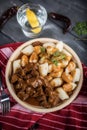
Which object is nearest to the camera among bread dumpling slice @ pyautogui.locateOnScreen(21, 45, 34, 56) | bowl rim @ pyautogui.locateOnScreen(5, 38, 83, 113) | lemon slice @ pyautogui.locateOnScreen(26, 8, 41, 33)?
bowl rim @ pyautogui.locateOnScreen(5, 38, 83, 113)

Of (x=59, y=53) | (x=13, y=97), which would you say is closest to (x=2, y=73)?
(x=13, y=97)

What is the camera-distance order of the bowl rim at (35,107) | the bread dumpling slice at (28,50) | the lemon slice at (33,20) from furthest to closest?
the lemon slice at (33,20) < the bread dumpling slice at (28,50) < the bowl rim at (35,107)

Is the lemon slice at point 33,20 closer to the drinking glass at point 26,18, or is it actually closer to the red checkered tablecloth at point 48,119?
the drinking glass at point 26,18

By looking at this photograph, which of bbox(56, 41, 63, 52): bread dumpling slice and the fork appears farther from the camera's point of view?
bbox(56, 41, 63, 52): bread dumpling slice

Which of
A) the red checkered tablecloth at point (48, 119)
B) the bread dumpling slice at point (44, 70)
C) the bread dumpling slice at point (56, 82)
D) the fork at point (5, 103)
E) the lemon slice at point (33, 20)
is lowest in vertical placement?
the red checkered tablecloth at point (48, 119)

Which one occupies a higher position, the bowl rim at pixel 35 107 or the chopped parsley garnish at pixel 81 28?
the chopped parsley garnish at pixel 81 28

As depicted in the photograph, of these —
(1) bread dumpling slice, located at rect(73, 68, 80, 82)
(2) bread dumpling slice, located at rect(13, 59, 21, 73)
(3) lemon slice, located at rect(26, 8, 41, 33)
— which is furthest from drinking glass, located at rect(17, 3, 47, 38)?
(1) bread dumpling slice, located at rect(73, 68, 80, 82)

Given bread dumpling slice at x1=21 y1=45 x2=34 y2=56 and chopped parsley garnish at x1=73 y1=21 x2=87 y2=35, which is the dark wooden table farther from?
bread dumpling slice at x1=21 y1=45 x2=34 y2=56

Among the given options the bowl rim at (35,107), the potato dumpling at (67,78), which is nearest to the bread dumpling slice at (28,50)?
the bowl rim at (35,107)
